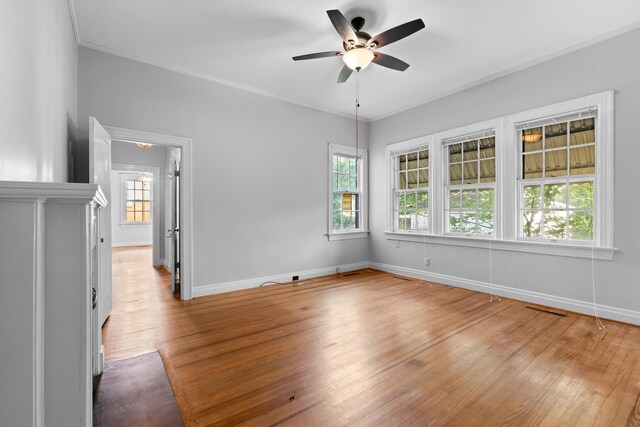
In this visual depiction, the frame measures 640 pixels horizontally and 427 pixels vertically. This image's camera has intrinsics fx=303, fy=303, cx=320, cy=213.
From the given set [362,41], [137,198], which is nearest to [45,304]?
[362,41]

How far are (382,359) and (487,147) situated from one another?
339 cm

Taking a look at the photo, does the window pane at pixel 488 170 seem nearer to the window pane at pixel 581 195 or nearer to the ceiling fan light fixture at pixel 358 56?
the window pane at pixel 581 195

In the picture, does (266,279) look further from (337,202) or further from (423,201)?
(423,201)

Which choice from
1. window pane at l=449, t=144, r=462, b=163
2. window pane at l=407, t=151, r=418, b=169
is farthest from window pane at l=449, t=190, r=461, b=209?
window pane at l=407, t=151, r=418, b=169

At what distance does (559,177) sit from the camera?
11.8 ft

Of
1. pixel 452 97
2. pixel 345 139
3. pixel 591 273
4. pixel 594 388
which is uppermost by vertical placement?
pixel 452 97

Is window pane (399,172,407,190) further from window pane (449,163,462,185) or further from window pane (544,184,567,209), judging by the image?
window pane (544,184,567,209)

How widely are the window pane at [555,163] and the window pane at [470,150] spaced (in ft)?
2.86

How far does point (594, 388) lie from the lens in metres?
2.00

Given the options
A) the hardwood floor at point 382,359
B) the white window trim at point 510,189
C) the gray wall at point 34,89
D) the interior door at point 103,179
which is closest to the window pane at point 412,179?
the white window trim at point 510,189

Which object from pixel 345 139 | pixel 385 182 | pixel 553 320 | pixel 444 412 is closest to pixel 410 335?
pixel 444 412

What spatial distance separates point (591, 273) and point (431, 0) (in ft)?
10.8

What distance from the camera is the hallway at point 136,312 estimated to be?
2637 millimetres

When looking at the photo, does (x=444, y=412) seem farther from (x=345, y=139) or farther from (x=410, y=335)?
(x=345, y=139)
